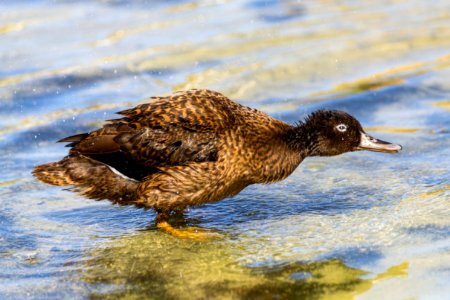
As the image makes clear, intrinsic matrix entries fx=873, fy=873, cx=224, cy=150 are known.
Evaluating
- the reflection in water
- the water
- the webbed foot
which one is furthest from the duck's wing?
the reflection in water

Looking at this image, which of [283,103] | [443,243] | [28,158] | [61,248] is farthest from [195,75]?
[443,243]

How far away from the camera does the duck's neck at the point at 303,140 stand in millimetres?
7025

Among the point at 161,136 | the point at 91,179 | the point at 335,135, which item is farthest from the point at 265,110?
the point at 91,179

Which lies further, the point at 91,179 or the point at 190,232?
the point at 91,179

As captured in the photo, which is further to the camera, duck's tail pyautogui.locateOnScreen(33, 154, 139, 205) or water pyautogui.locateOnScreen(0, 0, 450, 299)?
duck's tail pyautogui.locateOnScreen(33, 154, 139, 205)

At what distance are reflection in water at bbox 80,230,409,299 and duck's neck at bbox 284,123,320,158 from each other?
1.11 m

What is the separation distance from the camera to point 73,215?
708cm

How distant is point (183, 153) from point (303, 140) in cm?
105

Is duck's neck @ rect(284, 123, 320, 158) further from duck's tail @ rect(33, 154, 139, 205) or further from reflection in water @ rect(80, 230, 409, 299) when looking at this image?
duck's tail @ rect(33, 154, 139, 205)

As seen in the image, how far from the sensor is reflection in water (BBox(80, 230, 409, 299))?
538 centimetres

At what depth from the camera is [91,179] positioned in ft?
22.4

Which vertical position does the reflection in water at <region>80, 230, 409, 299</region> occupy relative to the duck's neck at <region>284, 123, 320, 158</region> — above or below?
below

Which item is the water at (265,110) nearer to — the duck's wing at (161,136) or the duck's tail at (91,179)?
the duck's tail at (91,179)

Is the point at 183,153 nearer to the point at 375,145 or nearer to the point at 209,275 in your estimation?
the point at 209,275
